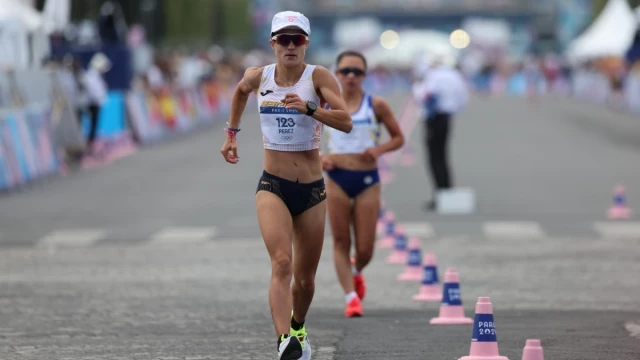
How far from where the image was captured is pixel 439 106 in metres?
21.5

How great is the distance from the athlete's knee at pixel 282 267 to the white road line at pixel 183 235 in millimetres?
9208

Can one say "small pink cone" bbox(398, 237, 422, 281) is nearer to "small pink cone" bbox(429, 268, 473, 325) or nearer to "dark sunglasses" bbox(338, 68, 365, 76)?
"dark sunglasses" bbox(338, 68, 365, 76)

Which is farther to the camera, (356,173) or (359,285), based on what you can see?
(359,285)

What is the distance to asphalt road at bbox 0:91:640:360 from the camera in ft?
33.0

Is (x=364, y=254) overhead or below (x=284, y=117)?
below

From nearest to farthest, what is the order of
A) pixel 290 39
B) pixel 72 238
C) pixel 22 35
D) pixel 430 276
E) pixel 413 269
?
pixel 290 39
pixel 430 276
pixel 413 269
pixel 72 238
pixel 22 35

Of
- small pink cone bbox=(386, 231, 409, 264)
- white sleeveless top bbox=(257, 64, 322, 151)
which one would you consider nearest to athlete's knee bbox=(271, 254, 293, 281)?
white sleeveless top bbox=(257, 64, 322, 151)

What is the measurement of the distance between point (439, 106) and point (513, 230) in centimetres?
334

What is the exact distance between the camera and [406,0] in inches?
6796

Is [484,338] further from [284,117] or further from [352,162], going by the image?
[352,162]

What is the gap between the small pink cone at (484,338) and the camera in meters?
8.44

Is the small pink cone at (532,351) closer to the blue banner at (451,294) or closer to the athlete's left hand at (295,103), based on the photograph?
the athlete's left hand at (295,103)

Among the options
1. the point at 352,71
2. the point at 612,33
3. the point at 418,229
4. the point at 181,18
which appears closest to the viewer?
the point at 352,71

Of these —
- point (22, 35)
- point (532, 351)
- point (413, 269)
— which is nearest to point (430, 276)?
point (413, 269)
